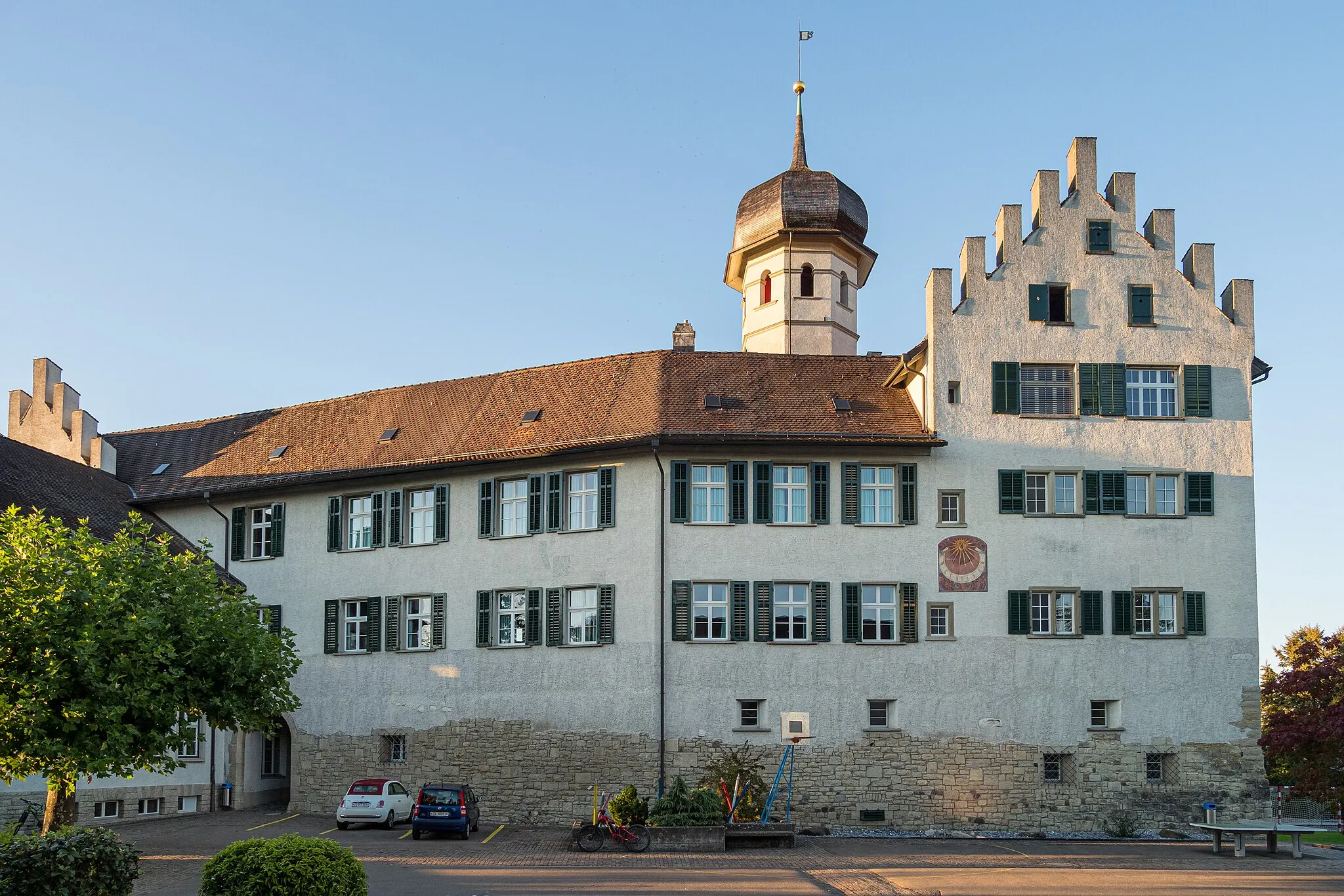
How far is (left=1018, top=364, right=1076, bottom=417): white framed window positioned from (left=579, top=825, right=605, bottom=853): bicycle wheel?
1436 cm

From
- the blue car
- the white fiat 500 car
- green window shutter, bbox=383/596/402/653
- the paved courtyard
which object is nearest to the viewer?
the paved courtyard

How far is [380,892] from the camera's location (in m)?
20.9

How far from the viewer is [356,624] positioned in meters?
36.6

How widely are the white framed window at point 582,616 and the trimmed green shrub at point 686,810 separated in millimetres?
5524

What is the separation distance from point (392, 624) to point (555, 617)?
184 inches

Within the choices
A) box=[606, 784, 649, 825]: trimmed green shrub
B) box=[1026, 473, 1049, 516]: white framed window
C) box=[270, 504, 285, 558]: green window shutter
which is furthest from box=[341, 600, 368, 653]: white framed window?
box=[1026, 473, 1049, 516]: white framed window

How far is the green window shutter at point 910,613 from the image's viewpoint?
1296 inches

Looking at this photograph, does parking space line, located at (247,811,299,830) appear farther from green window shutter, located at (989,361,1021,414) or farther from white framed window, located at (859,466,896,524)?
green window shutter, located at (989,361,1021,414)

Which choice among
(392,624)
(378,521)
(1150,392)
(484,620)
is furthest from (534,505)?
(1150,392)

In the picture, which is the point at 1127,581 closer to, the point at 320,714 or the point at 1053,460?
the point at 1053,460

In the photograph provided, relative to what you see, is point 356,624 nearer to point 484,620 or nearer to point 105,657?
point 484,620

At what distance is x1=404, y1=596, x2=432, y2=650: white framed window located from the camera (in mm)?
35562

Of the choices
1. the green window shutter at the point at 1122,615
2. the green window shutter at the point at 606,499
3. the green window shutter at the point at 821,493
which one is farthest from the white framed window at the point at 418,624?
the green window shutter at the point at 1122,615

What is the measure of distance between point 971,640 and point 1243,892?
429 inches
